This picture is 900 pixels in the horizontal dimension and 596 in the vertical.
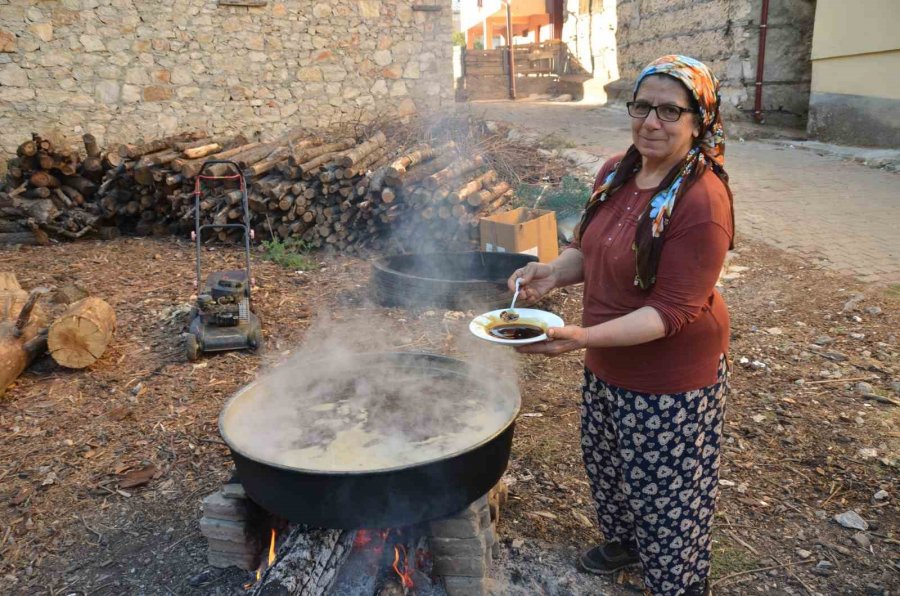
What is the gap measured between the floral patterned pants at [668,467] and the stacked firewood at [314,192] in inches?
181

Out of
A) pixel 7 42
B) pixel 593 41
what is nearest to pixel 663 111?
pixel 7 42

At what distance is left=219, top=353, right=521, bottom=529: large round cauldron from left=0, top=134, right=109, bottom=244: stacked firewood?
6.68 meters

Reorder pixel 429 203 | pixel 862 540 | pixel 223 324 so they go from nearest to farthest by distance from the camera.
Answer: pixel 862 540, pixel 223 324, pixel 429 203

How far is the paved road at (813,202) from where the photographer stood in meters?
6.26

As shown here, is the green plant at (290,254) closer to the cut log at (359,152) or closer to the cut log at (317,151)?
the cut log at (317,151)

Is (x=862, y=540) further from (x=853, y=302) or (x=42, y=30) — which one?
(x=42, y=30)

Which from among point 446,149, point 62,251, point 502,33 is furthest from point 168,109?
point 502,33

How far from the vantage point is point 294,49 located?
32.1 feet

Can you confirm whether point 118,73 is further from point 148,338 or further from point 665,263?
point 665,263

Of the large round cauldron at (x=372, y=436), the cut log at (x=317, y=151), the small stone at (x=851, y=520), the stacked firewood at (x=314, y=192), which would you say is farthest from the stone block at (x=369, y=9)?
the small stone at (x=851, y=520)

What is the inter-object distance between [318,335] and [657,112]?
385 centimetres

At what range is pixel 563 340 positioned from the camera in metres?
2.11

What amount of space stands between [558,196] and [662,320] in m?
5.34

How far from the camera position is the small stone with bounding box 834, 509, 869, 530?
9.57 feet
